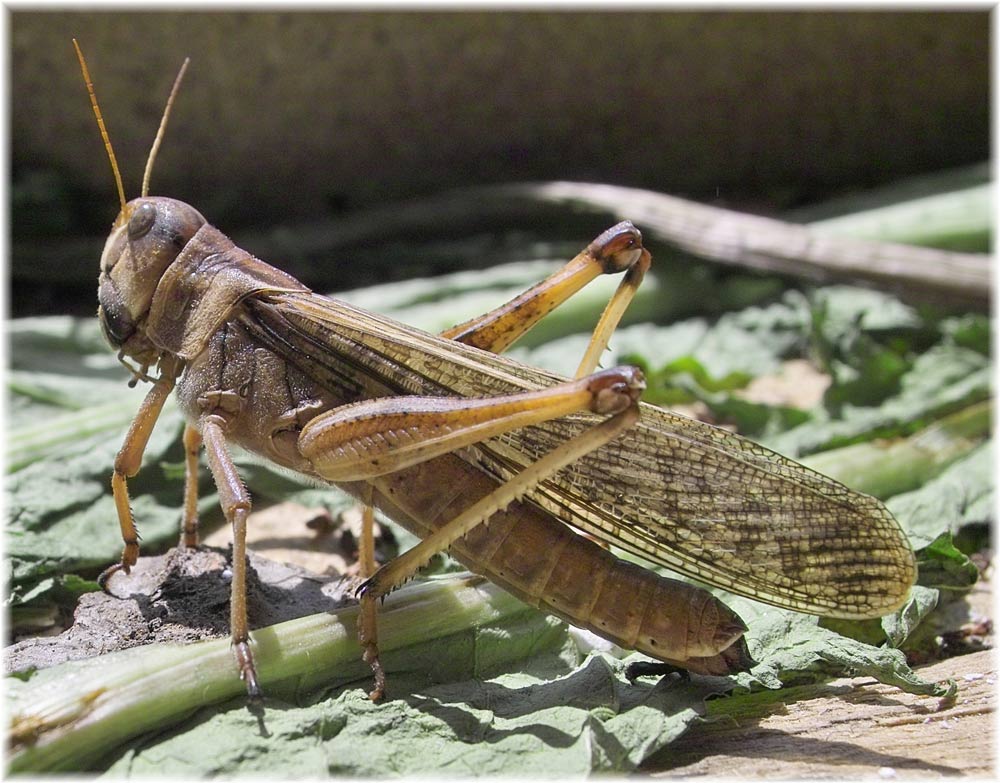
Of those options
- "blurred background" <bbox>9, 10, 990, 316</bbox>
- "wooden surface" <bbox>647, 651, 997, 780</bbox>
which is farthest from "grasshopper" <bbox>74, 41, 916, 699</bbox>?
"blurred background" <bbox>9, 10, 990, 316</bbox>

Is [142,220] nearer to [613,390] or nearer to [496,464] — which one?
[496,464]

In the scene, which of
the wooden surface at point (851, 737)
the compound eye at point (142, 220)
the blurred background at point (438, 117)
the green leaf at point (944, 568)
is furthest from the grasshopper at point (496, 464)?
the blurred background at point (438, 117)

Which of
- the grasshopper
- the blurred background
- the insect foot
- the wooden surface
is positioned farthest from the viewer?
the blurred background

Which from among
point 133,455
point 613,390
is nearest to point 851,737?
point 613,390

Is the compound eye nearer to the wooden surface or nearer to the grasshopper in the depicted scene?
the grasshopper

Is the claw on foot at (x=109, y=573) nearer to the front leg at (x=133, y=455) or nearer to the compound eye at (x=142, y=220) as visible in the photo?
the front leg at (x=133, y=455)

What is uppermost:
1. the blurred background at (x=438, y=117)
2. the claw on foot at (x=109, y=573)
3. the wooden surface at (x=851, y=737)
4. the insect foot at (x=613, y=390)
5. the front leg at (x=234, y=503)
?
the blurred background at (x=438, y=117)
